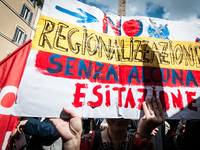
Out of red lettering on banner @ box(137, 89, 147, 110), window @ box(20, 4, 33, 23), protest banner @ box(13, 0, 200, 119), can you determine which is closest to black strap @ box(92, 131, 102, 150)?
protest banner @ box(13, 0, 200, 119)

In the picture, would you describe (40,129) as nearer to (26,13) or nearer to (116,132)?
(116,132)

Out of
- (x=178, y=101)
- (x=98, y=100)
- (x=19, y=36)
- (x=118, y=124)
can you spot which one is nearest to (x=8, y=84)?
(x=98, y=100)

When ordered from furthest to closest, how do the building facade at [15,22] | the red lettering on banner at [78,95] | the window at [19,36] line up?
the window at [19,36] → the building facade at [15,22] → the red lettering on banner at [78,95]

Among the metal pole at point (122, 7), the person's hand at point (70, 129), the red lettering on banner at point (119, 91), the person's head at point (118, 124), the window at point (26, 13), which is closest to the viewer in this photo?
the person's hand at point (70, 129)

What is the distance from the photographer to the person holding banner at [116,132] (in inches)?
45.9

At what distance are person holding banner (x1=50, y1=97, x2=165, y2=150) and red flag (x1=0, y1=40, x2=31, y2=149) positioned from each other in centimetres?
63

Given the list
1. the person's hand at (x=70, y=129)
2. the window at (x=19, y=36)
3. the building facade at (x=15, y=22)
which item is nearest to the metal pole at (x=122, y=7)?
the person's hand at (x=70, y=129)

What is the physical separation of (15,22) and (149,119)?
A: 43.1 ft

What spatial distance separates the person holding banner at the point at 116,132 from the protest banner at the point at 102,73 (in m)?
0.09

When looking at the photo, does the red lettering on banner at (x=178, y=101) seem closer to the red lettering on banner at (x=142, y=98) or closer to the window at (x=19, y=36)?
the red lettering on banner at (x=142, y=98)

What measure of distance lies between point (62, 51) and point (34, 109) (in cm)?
69

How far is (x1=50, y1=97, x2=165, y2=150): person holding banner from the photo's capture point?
1167mm

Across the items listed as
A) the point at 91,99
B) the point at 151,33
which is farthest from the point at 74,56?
the point at 151,33

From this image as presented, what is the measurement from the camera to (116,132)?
152 centimetres
